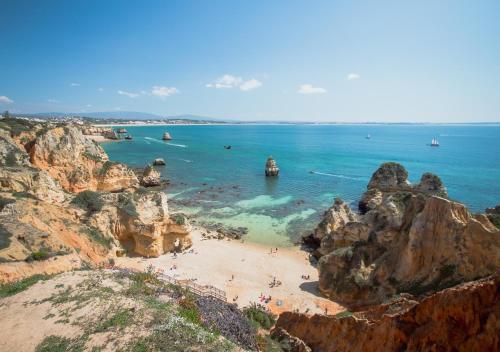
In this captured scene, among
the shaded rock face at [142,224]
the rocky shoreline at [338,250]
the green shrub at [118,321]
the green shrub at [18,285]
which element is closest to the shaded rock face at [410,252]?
the rocky shoreline at [338,250]

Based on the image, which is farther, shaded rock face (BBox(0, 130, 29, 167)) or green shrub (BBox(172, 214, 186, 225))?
green shrub (BBox(172, 214, 186, 225))

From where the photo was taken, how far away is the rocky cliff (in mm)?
16781

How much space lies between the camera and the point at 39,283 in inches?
541

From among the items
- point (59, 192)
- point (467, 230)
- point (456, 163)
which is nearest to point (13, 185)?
point (59, 192)

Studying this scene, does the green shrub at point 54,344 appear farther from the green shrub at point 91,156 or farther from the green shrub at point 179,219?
the green shrub at point 91,156

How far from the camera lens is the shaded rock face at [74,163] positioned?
36125 mm

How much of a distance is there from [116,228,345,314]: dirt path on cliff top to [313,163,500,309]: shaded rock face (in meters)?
2.34

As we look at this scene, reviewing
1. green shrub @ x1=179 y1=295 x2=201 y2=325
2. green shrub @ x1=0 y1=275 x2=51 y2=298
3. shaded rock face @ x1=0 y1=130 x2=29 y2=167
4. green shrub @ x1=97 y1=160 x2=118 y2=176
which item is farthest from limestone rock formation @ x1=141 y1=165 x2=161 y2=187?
green shrub @ x1=179 y1=295 x2=201 y2=325

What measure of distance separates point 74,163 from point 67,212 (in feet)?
53.9

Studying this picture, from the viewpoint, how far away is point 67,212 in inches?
953

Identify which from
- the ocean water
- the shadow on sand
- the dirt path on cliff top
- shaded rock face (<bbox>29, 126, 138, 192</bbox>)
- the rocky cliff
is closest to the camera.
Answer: the rocky cliff

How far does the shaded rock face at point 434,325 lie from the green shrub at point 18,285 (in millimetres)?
13512

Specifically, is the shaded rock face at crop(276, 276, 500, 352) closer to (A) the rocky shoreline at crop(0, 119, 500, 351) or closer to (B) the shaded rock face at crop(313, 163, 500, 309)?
(A) the rocky shoreline at crop(0, 119, 500, 351)

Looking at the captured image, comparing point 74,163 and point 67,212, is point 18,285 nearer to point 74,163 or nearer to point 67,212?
point 67,212
